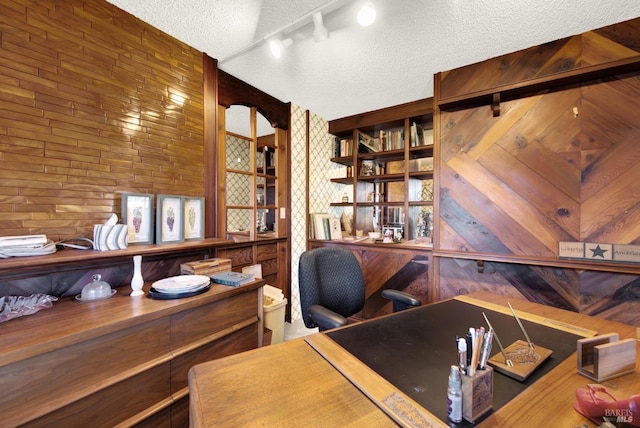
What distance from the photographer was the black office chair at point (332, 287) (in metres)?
1.65

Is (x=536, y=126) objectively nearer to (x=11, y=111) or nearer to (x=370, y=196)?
(x=370, y=196)

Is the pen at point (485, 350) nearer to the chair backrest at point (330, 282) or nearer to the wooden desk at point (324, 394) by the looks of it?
the wooden desk at point (324, 394)

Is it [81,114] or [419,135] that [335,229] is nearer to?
[419,135]

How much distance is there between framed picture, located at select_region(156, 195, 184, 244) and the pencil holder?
1876 millimetres

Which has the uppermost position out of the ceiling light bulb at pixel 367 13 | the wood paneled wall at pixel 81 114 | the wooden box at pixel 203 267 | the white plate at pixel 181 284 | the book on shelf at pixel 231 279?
the ceiling light bulb at pixel 367 13

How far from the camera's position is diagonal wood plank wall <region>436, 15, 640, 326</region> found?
1847mm

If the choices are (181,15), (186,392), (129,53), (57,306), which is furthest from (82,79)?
(186,392)

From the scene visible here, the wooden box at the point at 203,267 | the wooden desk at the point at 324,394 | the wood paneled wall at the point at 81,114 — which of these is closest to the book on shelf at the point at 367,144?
the wood paneled wall at the point at 81,114

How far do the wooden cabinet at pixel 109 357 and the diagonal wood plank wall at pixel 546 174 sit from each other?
2.17m

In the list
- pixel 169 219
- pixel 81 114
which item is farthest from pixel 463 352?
pixel 81 114

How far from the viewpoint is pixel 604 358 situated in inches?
32.5

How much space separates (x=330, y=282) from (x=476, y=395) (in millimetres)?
1147

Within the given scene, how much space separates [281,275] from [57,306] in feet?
6.58

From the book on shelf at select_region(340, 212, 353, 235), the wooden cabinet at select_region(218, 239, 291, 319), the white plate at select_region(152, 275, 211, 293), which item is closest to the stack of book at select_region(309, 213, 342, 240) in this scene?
the book on shelf at select_region(340, 212, 353, 235)
